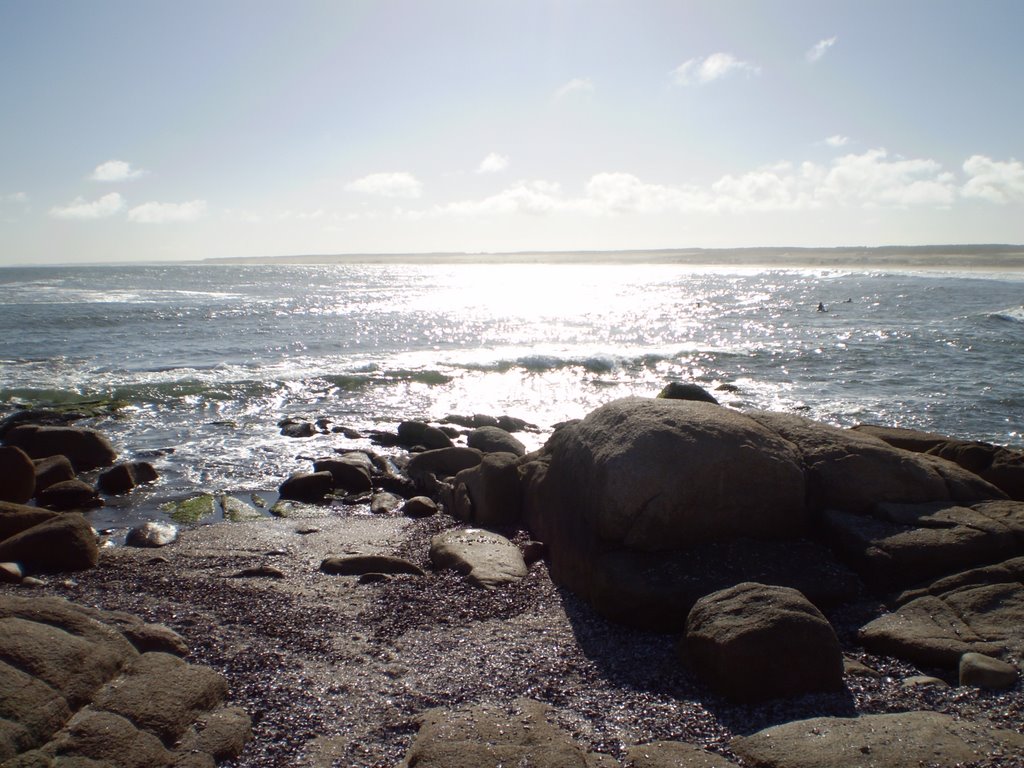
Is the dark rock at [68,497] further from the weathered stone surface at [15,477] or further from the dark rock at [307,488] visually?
the dark rock at [307,488]

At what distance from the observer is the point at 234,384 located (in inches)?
851

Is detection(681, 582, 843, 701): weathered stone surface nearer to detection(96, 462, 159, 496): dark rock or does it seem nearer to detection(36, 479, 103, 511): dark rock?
detection(36, 479, 103, 511): dark rock

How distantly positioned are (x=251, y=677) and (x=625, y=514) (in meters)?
3.25

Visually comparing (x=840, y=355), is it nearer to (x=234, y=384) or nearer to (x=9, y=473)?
(x=234, y=384)

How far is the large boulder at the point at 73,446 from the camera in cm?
1351

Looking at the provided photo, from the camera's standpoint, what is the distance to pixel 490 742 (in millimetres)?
4367

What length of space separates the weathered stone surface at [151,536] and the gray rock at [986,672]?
8.16m

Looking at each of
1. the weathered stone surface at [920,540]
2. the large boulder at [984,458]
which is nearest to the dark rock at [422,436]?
the large boulder at [984,458]

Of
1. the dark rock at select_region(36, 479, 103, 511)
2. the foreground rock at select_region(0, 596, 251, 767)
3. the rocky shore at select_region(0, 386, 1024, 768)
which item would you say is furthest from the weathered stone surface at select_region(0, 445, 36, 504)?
the foreground rock at select_region(0, 596, 251, 767)

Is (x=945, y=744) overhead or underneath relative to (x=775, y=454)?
underneath

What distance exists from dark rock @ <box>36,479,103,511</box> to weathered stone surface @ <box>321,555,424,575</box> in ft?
17.4

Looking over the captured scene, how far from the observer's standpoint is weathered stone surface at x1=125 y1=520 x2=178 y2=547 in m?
9.36

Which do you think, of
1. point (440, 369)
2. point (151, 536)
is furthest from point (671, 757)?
point (440, 369)

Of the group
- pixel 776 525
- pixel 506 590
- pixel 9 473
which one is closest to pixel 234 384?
pixel 9 473
